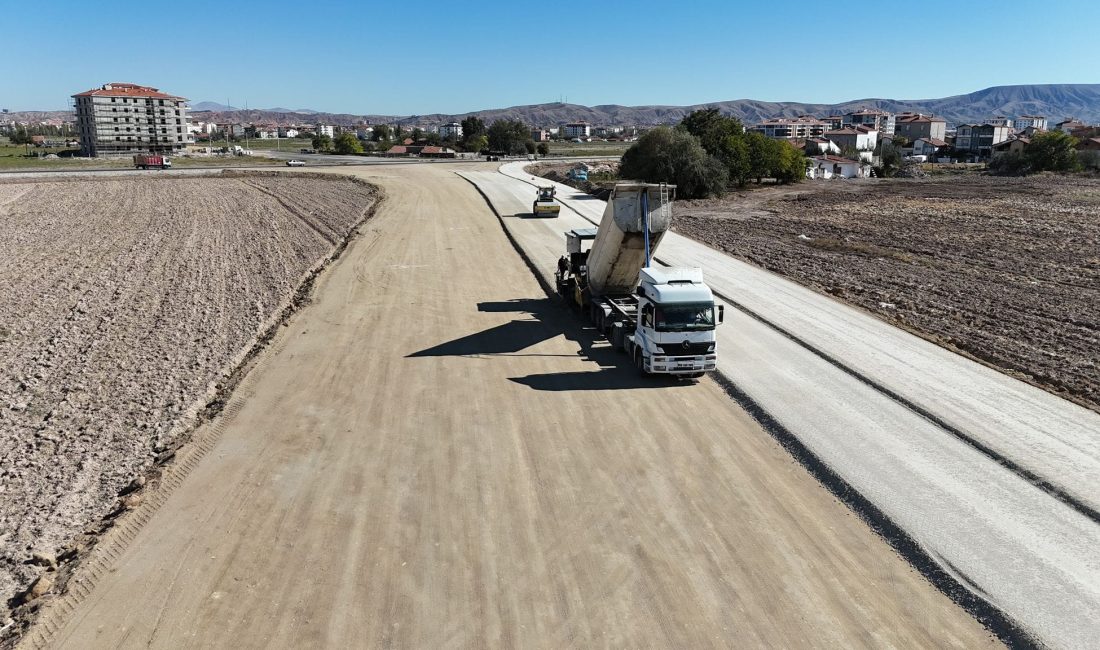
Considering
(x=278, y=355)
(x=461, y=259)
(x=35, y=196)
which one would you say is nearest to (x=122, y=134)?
(x=35, y=196)

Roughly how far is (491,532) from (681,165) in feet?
173

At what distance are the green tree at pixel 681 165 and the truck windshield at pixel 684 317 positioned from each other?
44215 millimetres

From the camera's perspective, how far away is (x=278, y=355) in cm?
1908

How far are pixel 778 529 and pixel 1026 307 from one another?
60.1 feet

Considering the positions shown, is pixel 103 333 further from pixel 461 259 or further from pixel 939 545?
pixel 939 545

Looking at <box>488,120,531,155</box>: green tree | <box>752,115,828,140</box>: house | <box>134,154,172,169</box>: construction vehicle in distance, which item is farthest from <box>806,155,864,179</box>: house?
<box>752,115,828,140</box>: house

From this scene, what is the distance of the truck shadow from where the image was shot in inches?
677

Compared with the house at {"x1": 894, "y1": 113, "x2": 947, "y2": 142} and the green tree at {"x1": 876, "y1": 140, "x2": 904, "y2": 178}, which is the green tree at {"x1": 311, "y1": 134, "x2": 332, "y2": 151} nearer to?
the green tree at {"x1": 876, "y1": 140, "x2": 904, "y2": 178}

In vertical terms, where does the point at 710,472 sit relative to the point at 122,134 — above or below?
below

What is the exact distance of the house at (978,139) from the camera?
499ft

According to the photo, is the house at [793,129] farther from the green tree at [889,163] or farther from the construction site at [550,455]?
the construction site at [550,455]

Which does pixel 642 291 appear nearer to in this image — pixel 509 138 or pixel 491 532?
pixel 491 532

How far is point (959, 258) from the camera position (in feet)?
110

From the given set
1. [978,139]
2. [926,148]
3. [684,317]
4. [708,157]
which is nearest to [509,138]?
[708,157]
